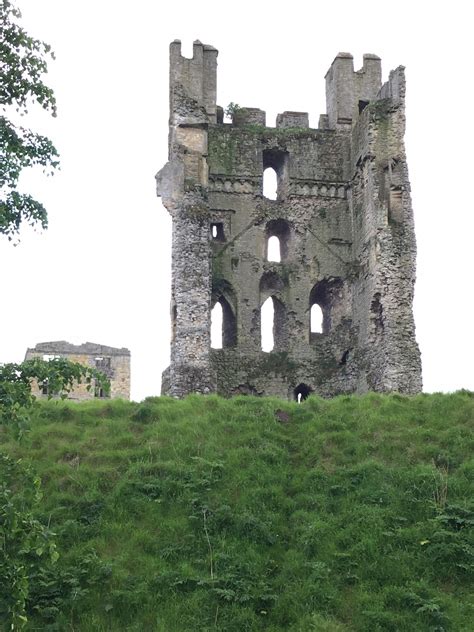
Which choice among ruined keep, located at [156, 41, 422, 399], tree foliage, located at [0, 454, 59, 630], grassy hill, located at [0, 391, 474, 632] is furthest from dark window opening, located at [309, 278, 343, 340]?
tree foliage, located at [0, 454, 59, 630]

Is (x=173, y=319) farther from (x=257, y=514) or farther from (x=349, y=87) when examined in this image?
(x=257, y=514)

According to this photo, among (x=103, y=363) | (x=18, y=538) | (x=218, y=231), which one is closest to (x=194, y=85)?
(x=218, y=231)

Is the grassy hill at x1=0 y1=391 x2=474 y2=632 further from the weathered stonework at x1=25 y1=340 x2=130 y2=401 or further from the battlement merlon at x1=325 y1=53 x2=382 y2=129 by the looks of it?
the weathered stonework at x1=25 y1=340 x2=130 y2=401

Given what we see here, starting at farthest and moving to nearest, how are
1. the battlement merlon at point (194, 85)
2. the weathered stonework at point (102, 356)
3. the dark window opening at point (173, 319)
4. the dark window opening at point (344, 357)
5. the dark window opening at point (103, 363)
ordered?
the dark window opening at point (103, 363) < the weathered stonework at point (102, 356) < the battlement merlon at point (194, 85) < the dark window opening at point (344, 357) < the dark window opening at point (173, 319)

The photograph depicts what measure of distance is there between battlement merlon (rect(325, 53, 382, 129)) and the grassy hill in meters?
12.8

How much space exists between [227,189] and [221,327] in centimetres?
414

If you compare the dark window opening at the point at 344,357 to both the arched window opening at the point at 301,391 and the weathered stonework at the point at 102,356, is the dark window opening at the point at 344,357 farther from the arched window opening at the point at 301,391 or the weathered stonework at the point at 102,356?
the weathered stonework at the point at 102,356

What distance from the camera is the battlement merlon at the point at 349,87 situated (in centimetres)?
2908

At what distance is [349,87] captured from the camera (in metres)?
29.3

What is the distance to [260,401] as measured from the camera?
19266 millimetres

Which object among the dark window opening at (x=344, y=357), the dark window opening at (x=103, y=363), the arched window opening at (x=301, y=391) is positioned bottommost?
the arched window opening at (x=301, y=391)

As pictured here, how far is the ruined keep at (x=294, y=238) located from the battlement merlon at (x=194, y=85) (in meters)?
0.04

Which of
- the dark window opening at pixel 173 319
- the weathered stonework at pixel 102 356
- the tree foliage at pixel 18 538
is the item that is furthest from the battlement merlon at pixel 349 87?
the tree foliage at pixel 18 538

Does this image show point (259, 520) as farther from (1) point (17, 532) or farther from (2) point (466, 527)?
(1) point (17, 532)
